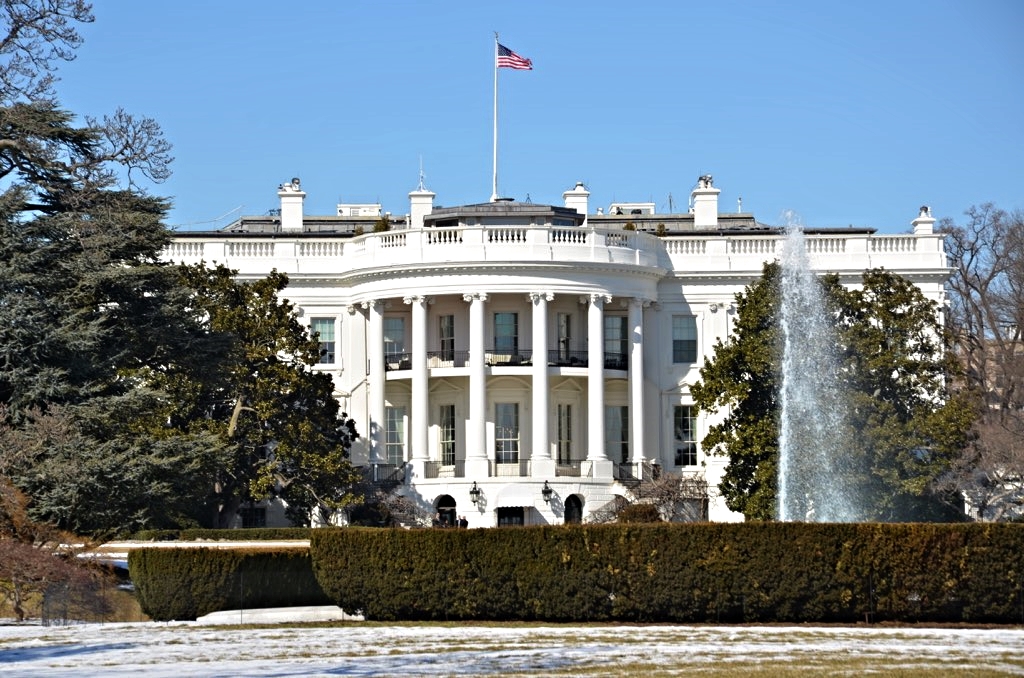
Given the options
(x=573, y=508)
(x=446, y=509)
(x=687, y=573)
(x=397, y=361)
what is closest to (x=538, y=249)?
(x=397, y=361)

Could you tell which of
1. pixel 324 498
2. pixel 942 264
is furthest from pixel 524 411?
pixel 942 264

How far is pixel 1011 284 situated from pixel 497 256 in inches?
895

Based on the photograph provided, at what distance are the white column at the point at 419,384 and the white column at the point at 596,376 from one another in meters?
5.57

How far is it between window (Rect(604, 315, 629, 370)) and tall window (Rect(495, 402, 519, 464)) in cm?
380

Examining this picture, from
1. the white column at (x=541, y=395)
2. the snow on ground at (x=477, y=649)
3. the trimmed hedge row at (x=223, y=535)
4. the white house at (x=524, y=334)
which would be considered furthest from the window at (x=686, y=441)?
the snow on ground at (x=477, y=649)

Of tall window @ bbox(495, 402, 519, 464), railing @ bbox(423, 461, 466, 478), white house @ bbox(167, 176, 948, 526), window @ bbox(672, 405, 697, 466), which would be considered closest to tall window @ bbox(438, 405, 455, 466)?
white house @ bbox(167, 176, 948, 526)

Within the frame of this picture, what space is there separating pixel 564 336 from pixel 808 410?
12079 mm

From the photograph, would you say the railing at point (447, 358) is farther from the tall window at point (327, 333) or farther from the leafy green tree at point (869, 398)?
the leafy green tree at point (869, 398)

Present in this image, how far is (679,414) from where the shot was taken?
231 feet

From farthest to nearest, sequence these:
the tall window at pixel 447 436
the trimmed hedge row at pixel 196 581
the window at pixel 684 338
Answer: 1. the window at pixel 684 338
2. the tall window at pixel 447 436
3. the trimmed hedge row at pixel 196 581

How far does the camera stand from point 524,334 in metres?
68.1

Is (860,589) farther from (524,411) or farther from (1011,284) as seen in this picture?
(1011,284)

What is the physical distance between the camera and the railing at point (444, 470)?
65625mm

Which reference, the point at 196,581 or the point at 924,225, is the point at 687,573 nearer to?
the point at 196,581
